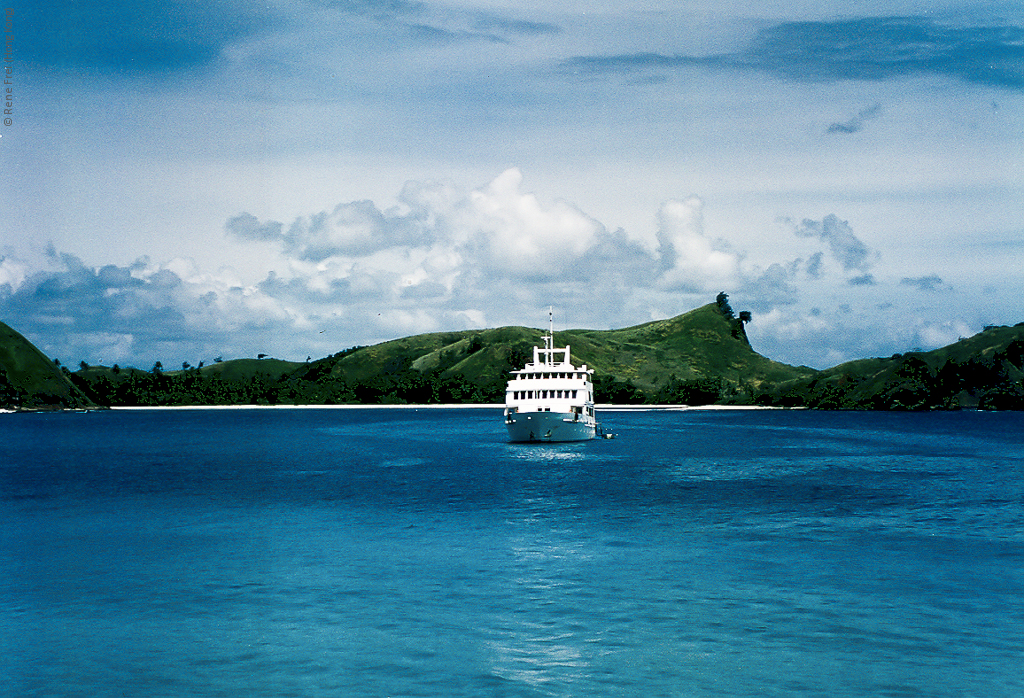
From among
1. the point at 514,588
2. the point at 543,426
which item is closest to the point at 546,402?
the point at 543,426

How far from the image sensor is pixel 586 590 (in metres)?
38.1

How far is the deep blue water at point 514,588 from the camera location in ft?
88.9

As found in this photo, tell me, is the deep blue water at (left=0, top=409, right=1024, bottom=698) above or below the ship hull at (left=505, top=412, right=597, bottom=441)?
below

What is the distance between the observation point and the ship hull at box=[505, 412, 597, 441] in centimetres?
12681

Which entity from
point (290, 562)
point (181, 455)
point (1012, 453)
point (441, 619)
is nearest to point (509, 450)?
point (181, 455)

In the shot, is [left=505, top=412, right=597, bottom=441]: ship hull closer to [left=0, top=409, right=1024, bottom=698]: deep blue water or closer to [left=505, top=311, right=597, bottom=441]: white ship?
[left=505, top=311, right=597, bottom=441]: white ship

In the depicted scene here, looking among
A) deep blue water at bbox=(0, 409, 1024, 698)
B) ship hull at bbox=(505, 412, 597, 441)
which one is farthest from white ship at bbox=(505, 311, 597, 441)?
deep blue water at bbox=(0, 409, 1024, 698)

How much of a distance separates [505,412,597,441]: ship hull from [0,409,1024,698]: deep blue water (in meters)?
38.5

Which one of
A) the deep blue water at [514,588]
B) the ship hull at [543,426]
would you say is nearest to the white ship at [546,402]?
the ship hull at [543,426]

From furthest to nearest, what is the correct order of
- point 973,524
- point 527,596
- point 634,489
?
point 634,489 < point 973,524 < point 527,596

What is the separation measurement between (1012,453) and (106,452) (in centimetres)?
14010

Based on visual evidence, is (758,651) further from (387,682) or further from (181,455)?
(181,455)

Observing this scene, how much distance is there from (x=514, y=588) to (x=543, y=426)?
296ft

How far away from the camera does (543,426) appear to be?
128875 millimetres
